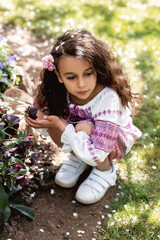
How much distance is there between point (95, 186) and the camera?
7.36 feet

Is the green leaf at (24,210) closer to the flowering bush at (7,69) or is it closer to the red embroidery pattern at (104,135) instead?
the red embroidery pattern at (104,135)

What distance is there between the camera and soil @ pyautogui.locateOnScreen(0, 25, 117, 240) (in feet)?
Result: 6.42

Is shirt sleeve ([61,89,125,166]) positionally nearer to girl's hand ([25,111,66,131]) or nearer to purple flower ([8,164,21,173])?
girl's hand ([25,111,66,131])

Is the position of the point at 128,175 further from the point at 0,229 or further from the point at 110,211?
the point at 0,229

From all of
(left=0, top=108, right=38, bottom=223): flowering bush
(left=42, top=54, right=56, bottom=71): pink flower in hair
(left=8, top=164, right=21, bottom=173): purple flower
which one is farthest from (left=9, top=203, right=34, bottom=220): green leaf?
(left=42, top=54, right=56, bottom=71): pink flower in hair

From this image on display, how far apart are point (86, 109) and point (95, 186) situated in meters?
0.52

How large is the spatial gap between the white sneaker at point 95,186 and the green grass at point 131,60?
4.2 inches

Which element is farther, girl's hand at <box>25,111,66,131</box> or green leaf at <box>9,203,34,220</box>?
girl's hand at <box>25,111,66,131</box>

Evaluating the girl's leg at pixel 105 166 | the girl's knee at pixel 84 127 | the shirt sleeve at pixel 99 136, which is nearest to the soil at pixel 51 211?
the girl's leg at pixel 105 166

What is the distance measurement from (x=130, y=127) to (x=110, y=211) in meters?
0.60

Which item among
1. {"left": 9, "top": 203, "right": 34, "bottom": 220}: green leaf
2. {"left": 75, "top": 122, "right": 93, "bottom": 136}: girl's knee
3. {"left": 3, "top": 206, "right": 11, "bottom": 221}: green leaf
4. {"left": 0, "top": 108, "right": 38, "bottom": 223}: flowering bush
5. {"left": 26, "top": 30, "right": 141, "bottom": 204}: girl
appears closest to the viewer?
{"left": 0, "top": 108, "right": 38, "bottom": 223}: flowering bush

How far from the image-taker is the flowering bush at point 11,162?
5.59 feet

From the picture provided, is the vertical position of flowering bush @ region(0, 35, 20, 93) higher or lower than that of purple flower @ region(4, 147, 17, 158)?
lower

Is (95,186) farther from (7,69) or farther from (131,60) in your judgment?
(131,60)
